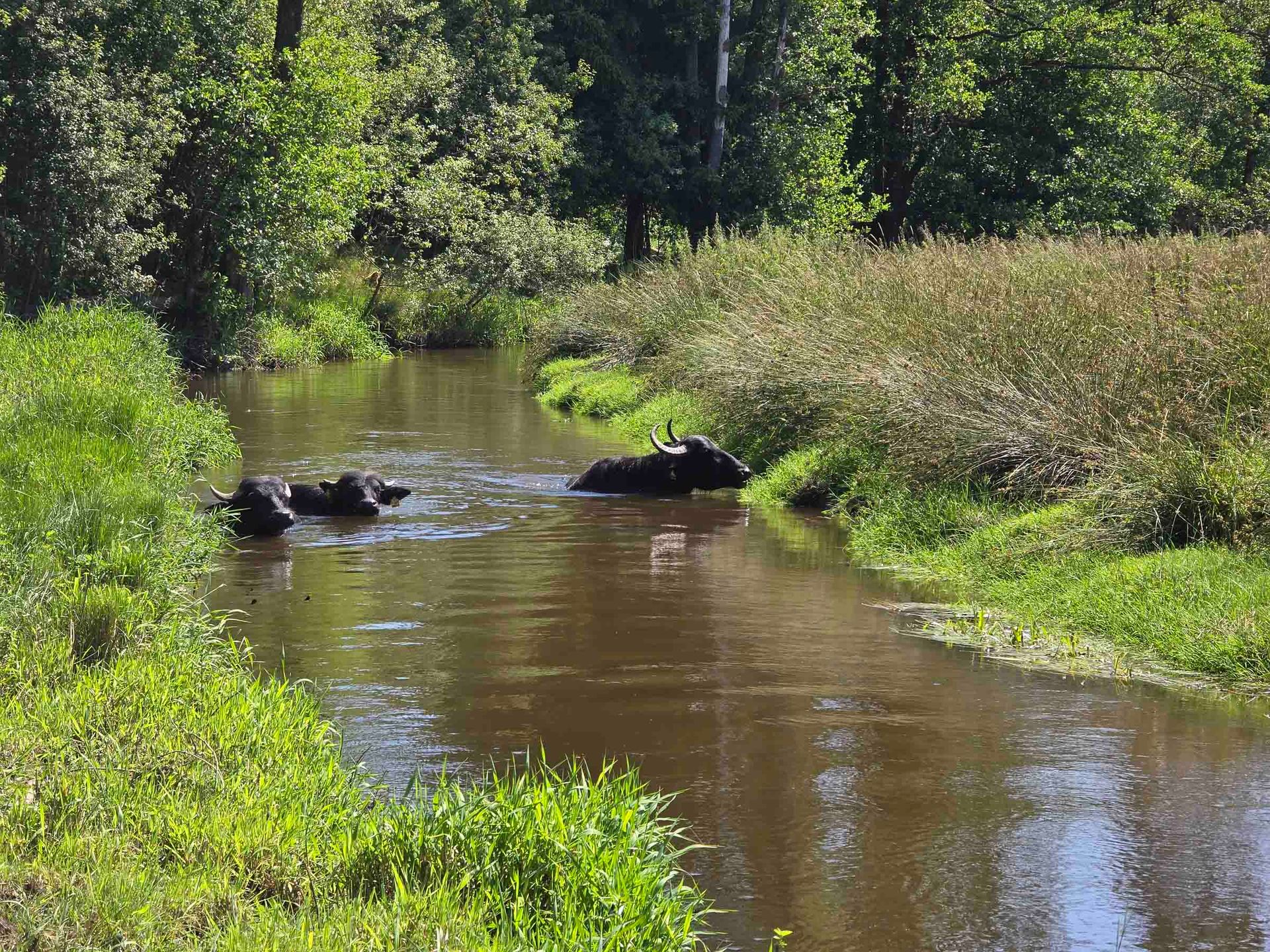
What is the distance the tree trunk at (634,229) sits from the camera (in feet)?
146

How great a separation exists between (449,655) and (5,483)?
296 centimetres

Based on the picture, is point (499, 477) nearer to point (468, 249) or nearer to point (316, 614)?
point (316, 614)

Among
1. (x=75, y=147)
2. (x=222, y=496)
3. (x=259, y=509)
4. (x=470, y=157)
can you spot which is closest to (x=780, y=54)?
(x=470, y=157)

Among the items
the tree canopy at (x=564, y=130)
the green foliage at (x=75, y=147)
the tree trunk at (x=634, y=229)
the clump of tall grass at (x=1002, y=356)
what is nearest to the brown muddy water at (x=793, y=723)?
the clump of tall grass at (x=1002, y=356)

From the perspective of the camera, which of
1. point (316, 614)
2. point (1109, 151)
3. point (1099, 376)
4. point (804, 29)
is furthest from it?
point (804, 29)

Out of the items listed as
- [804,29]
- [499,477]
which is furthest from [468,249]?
[499,477]

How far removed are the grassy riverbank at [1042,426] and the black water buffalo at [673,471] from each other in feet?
1.22

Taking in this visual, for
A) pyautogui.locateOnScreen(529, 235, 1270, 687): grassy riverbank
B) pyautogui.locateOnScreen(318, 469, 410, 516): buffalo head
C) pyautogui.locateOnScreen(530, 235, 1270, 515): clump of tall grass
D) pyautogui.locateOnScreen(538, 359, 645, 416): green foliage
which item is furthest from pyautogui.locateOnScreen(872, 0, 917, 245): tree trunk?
pyautogui.locateOnScreen(318, 469, 410, 516): buffalo head

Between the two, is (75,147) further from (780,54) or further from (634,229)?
(634,229)

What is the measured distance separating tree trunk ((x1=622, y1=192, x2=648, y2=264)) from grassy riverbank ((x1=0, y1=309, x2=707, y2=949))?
3839 cm

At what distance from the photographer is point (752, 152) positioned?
40.4m

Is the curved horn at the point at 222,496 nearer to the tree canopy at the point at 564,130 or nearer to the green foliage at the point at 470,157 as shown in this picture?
the tree canopy at the point at 564,130

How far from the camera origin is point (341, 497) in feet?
42.6

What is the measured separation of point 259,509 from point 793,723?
255 inches
